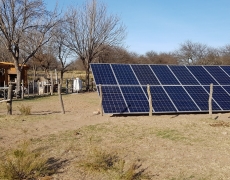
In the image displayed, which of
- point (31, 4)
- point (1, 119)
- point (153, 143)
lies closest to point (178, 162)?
point (153, 143)

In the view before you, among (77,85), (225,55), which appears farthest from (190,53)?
(77,85)

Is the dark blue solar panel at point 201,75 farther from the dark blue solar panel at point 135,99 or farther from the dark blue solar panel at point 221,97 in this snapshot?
the dark blue solar panel at point 135,99

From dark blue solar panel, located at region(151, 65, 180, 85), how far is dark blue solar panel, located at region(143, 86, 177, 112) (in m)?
0.93

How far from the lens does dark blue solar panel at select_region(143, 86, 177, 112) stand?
11531 millimetres

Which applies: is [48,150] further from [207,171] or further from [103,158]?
[207,171]

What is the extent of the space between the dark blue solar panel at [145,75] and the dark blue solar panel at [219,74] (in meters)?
3.51

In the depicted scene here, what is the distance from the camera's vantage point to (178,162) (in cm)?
584

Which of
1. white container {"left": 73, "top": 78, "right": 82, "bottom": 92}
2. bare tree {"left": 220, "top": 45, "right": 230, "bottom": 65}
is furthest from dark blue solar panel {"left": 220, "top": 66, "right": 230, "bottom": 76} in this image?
bare tree {"left": 220, "top": 45, "right": 230, "bottom": 65}

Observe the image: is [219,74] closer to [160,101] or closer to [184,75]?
[184,75]

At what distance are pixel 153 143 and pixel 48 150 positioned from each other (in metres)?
2.68

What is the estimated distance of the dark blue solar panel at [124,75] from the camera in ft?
43.3

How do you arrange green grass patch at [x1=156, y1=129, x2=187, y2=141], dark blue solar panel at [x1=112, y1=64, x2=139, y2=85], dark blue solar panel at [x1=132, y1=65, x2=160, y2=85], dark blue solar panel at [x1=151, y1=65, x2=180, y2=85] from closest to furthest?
green grass patch at [x1=156, y1=129, x2=187, y2=141] < dark blue solar panel at [x1=112, y1=64, x2=139, y2=85] < dark blue solar panel at [x1=132, y1=65, x2=160, y2=85] < dark blue solar panel at [x1=151, y1=65, x2=180, y2=85]

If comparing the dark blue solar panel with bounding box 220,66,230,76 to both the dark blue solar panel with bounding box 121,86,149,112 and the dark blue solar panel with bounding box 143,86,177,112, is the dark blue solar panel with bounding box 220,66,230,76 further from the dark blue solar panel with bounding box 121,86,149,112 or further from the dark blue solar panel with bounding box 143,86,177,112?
the dark blue solar panel with bounding box 121,86,149,112

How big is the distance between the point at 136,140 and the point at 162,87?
19.6 ft
